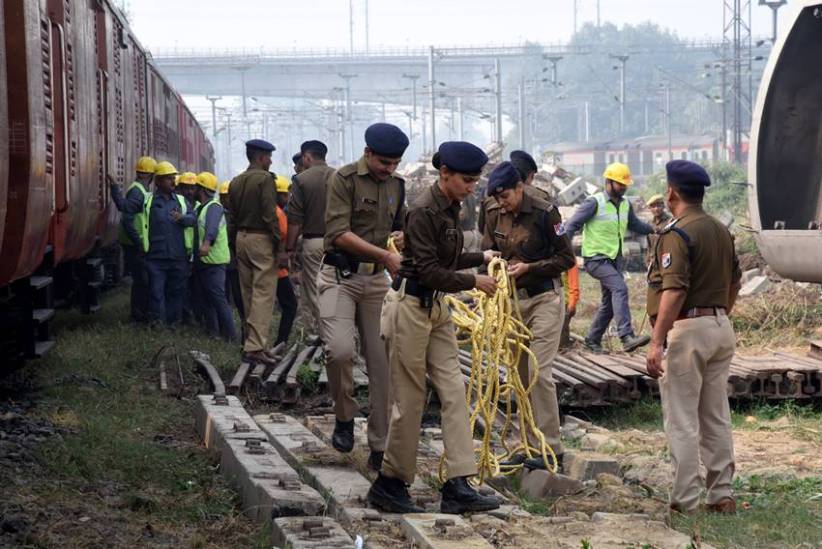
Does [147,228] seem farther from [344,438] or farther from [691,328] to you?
[691,328]

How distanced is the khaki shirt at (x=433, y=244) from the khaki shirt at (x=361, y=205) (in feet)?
3.03

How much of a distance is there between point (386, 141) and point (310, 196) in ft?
14.1

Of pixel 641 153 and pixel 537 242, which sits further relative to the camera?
pixel 641 153

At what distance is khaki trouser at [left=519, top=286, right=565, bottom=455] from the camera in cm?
829

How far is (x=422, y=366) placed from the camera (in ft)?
22.9

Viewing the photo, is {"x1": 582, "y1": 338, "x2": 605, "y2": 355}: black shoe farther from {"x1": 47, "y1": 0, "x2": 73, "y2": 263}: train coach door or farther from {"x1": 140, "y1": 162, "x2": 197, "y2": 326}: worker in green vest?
{"x1": 47, "y1": 0, "x2": 73, "y2": 263}: train coach door

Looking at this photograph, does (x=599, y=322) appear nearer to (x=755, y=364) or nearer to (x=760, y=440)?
(x=755, y=364)

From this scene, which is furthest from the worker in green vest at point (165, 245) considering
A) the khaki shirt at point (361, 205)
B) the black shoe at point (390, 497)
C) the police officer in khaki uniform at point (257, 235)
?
the black shoe at point (390, 497)

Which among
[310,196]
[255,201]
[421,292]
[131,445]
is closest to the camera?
[421,292]

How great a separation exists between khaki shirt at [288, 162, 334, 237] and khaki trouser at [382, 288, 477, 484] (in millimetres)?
4980

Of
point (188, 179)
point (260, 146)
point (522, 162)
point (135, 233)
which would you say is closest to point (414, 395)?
point (522, 162)

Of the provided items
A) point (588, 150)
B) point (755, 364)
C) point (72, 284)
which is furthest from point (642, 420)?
point (588, 150)

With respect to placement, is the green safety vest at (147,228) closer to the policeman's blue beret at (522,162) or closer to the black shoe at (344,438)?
the policeman's blue beret at (522,162)

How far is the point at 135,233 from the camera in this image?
1483 cm
